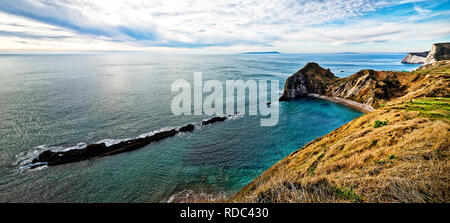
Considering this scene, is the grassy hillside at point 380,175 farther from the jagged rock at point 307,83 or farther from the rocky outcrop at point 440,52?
the rocky outcrop at point 440,52

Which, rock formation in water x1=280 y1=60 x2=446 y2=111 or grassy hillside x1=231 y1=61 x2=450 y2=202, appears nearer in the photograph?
grassy hillside x1=231 y1=61 x2=450 y2=202

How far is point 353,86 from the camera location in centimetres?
5112

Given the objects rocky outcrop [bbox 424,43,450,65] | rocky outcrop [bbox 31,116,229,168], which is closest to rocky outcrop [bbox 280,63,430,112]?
rocky outcrop [bbox 31,116,229,168]

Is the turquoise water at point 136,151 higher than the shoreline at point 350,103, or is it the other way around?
the shoreline at point 350,103

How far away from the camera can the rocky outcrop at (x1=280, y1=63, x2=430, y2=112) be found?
4414 cm

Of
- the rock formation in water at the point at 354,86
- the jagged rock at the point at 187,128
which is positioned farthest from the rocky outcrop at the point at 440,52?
the jagged rock at the point at 187,128

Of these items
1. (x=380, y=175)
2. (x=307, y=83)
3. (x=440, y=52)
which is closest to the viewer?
(x=380, y=175)

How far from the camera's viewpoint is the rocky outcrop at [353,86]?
1738 inches

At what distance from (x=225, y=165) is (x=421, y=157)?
57.0 ft

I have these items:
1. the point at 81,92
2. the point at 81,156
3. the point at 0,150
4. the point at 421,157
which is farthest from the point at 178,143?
the point at 81,92

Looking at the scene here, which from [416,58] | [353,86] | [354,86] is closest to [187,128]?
[354,86]

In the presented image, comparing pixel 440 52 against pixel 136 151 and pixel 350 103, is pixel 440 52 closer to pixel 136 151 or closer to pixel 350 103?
pixel 350 103

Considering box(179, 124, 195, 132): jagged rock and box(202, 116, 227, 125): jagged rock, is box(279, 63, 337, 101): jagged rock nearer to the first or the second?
box(202, 116, 227, 125): jagged rock
